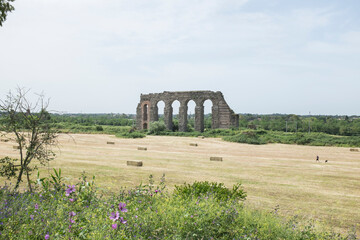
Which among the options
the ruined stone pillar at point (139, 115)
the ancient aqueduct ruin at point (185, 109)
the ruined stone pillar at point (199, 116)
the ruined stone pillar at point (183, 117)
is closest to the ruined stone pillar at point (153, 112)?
the ancient aqueduct ruin at point (185, 109)

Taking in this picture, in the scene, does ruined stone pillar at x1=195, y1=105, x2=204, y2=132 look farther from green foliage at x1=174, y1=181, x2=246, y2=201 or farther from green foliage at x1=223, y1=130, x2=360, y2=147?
green foliage at x1=174, y1=181, x2=246, y2=201

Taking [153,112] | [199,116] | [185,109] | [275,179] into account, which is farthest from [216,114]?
[275,179]

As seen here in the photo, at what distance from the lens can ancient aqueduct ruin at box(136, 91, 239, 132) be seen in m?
39.6

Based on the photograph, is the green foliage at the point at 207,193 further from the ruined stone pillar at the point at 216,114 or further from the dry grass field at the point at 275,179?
the ruined stone pillar at the point at 216,114

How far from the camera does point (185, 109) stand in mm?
41812

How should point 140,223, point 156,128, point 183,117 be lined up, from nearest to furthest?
point 140,223 < point 156,128 < point 183,117

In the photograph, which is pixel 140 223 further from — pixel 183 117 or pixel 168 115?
pixel 168 115

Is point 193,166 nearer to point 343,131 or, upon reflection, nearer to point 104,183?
point 104,183

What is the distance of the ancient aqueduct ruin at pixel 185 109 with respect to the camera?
39625 mm

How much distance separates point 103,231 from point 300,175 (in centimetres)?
995

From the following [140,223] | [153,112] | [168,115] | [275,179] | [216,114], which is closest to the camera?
[140,223]

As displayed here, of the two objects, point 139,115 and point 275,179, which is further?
point 139,115

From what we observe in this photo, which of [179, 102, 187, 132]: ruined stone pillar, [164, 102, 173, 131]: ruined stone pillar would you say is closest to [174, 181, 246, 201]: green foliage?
[179, 102, 187, 132]: ruined stone pillar

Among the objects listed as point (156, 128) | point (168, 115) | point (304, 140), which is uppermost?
point (168, 115)
